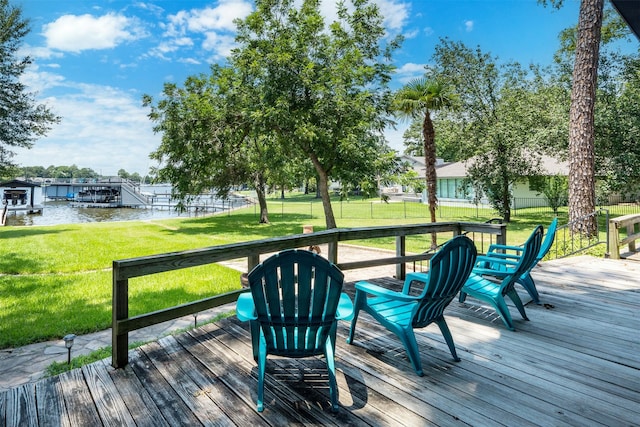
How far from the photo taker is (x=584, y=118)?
10.3 meters

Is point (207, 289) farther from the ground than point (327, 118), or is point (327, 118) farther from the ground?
point (327, 118)

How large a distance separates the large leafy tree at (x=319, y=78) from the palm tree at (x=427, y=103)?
49.5 inches

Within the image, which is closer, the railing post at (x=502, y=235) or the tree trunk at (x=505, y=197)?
the railing post at (x=502, y=235)

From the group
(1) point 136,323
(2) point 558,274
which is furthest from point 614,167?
(1) point 136,323

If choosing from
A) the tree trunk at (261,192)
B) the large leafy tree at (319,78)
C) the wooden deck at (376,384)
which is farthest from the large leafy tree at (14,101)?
the wooden deck at (376,384)

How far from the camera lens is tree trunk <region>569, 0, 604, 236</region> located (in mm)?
9945

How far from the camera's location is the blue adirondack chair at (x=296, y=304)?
2.04m

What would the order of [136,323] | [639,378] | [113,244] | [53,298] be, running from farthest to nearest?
[113,244] < [53,298] < [136,323] < [639,378]

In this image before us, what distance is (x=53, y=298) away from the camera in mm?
6352

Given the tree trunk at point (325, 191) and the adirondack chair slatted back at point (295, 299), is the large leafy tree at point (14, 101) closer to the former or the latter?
the tree trunk at point (325, 191)

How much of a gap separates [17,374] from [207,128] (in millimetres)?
11945

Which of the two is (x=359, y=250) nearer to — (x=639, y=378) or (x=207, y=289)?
(x=207, y=289)

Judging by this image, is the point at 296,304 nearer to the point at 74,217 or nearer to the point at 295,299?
the point at 295,299

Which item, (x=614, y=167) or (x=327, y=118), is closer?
(x=327, y=118)
